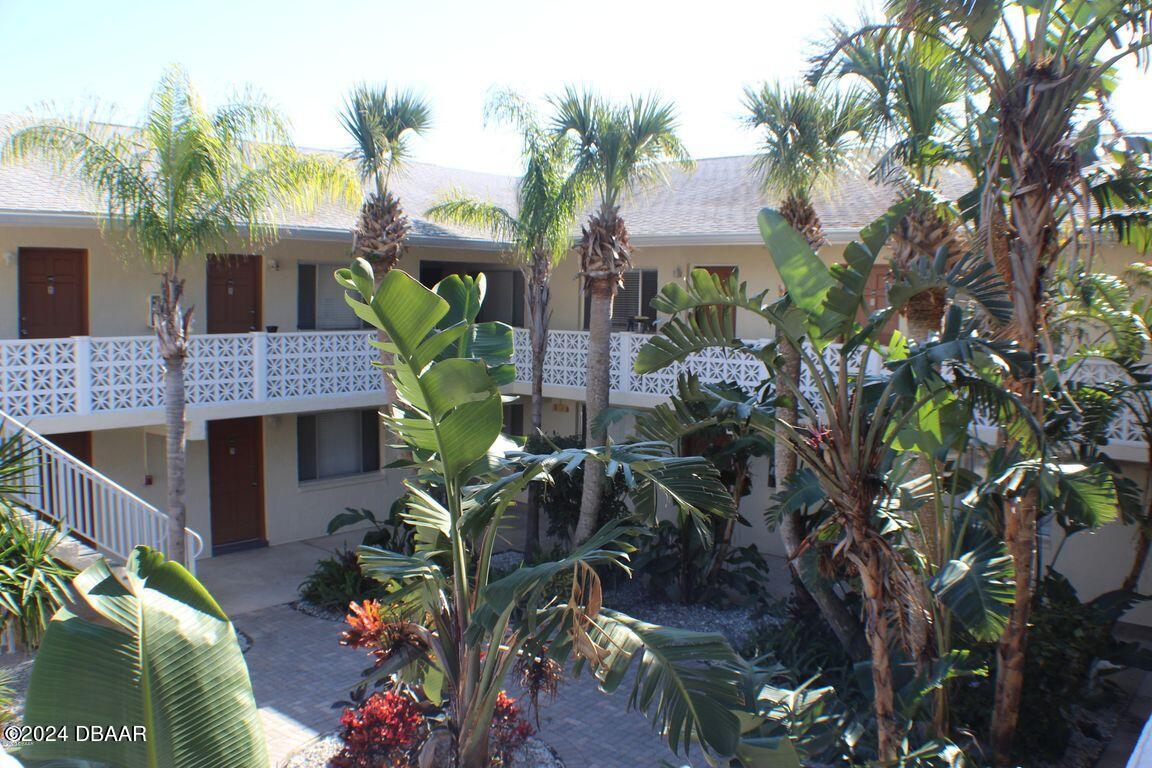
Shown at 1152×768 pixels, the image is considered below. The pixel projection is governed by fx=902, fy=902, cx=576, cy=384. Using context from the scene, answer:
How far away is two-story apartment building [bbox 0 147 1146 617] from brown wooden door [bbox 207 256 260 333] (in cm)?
3

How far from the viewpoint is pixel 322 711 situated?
30.3 ft

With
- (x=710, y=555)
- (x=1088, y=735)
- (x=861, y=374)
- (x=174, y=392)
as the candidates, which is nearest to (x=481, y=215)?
(x=174, y=392)

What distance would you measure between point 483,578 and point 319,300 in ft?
36.1

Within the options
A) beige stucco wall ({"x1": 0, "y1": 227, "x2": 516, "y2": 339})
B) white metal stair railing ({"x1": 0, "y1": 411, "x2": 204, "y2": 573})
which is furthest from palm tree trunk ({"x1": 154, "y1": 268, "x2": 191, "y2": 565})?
beige stucco wall ({"x1": 0, "y1": 227, "x2": 516, "y2": 339})

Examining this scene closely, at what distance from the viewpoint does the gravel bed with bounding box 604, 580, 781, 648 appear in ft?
38.5

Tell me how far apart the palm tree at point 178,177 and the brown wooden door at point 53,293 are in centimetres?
259

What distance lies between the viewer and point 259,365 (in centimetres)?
1379

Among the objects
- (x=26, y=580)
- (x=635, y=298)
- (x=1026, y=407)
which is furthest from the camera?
(x=635, y=298)

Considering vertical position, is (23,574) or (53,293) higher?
(53,293)

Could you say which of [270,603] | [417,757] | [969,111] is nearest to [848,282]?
[969,111]

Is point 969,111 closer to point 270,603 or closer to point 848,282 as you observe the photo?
point 848,282

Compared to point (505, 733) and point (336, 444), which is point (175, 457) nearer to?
point (336, 444)

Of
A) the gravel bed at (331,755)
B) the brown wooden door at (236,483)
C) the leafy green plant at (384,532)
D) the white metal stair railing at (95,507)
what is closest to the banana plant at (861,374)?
the gravel bed at (331,755)

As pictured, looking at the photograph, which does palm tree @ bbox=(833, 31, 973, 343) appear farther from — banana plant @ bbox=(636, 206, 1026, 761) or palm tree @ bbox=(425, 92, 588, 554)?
palm tree @ bbox=(425, 92, 588, 554)
